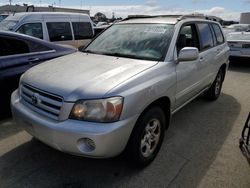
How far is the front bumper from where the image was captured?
232 cm

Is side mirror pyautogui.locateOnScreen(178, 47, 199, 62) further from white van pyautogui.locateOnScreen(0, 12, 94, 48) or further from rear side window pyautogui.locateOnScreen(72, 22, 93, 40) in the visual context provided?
rear side window pyautogui.locateOnScreen(72, 22, 93, 40)

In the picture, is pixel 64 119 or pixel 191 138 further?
pixel 191 138

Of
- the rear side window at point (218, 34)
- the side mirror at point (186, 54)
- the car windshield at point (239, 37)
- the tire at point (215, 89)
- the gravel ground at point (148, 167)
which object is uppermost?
the rear side window at point (218, 34)

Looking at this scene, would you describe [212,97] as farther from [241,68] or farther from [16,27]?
[16,27]

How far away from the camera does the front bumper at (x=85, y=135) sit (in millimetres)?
2324

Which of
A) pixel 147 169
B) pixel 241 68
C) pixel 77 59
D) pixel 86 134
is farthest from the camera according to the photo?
pixel 241 68

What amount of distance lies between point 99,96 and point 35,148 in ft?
4.85

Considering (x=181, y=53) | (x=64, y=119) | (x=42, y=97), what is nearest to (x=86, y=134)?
(x=64, y=119)

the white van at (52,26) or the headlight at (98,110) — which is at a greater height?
the white van at (52,26)

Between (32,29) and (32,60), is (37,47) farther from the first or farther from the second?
(32,29)

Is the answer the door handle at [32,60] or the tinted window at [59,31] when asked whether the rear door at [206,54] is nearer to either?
the door handle at [32,60]

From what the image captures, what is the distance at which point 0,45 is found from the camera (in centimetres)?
425

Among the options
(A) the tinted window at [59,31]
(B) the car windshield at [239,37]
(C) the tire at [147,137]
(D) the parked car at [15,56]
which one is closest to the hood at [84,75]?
(C) the tire at [147,137]

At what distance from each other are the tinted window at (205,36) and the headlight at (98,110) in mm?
2459
